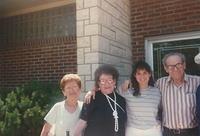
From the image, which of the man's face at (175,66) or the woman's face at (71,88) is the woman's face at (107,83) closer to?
the woman's face at (71,88)

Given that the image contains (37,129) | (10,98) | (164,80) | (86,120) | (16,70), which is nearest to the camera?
(86,120)

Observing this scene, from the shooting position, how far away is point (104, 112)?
149 inches

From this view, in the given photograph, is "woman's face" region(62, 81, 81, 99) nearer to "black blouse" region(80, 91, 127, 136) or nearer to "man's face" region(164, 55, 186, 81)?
"black blouse" region(80, 91, 127, 136)

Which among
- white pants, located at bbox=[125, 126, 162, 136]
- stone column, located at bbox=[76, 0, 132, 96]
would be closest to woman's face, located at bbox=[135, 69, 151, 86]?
white pants, located at bbox=[125, 126, 162, 136]

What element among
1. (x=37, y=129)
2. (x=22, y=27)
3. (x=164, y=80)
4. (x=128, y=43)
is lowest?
(x=37, y=129)

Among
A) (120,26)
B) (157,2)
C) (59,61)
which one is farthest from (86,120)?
(59,61)

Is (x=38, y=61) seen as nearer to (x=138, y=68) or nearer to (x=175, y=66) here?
(x=138, y=68)

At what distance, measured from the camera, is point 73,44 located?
7.32 meters

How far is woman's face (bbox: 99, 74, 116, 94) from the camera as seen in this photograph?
3.82 metres

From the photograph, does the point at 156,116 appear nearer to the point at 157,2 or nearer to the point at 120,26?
the point at 120,26

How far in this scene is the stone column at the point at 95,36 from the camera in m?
5.30

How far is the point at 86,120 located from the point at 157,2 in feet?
10.8

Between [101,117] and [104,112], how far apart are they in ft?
0.20

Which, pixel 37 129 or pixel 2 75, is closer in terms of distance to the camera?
pixel 37 129
